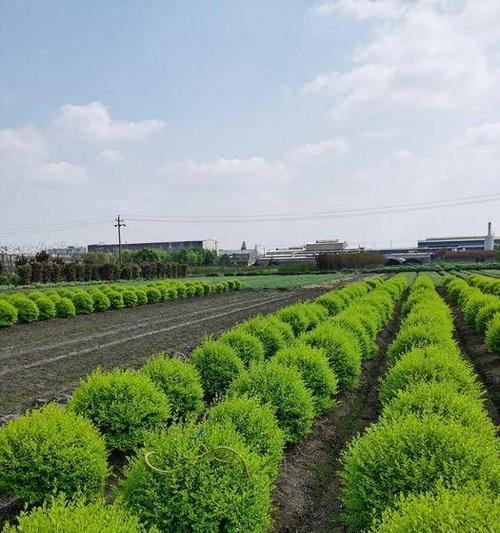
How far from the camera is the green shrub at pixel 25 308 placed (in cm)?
2138

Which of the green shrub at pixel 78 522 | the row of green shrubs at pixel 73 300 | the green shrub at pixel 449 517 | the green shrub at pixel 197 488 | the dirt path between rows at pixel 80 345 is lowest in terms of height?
the dirt path between rows at pixel 80 345

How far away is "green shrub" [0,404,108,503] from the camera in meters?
4.77

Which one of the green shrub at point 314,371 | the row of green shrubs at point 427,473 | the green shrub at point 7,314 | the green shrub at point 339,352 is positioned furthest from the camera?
the green shrub at point 7,314

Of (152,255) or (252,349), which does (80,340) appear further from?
(152,255)

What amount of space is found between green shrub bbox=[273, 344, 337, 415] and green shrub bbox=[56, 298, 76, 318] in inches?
719

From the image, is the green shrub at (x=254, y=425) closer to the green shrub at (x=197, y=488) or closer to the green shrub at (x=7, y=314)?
the green shrub at (x=197, y=488)

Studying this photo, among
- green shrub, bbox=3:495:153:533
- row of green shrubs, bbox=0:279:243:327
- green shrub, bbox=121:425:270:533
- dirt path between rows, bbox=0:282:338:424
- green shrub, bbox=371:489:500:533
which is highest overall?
green shrub, bbox=371:489:500:533

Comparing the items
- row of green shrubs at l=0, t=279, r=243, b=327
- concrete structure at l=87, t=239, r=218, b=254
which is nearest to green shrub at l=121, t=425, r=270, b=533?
row of green shrubs at l=0, t=279, r=243, b=327

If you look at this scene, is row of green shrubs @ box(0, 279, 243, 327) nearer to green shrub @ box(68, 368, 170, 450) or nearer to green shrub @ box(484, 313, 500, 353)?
green shrub @ box(68, 368, 170, 450)

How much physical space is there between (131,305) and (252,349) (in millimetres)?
21854

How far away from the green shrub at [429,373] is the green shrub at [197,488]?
2.95 meters

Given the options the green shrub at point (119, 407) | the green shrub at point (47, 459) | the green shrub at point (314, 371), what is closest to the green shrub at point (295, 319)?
the green shrub at point (314, 371)

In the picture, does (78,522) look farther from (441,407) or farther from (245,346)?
(245,346)

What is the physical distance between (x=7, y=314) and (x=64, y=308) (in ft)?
12.3
